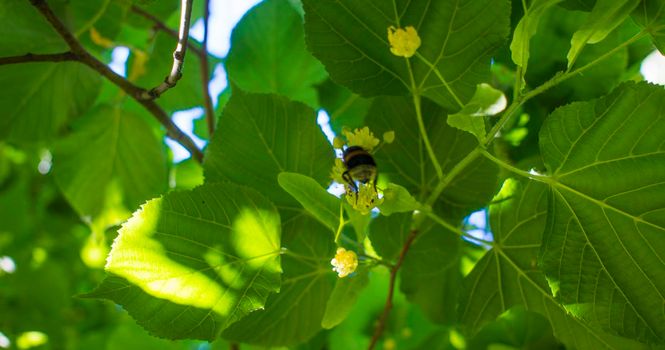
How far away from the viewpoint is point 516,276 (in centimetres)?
107

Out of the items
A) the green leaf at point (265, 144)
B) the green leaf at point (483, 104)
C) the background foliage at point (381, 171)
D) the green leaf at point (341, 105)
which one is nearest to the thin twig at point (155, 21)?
the background foliage at point (381, 171)

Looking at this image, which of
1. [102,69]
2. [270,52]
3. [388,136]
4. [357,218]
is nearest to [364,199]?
[357,218]

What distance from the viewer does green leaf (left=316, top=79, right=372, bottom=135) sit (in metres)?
1.49

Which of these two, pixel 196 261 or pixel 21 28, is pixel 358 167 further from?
pixel 21 28

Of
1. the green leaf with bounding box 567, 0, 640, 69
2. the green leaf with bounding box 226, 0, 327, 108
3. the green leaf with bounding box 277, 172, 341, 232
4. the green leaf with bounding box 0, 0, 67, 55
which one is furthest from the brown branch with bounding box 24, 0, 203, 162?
the green leaf with bounding box 567, 0, 640, 69

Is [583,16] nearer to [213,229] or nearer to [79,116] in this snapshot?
[213,229]

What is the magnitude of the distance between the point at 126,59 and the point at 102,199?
395 mm

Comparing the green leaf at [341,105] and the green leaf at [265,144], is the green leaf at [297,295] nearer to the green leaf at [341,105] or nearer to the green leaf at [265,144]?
the green leaf at [265,144]

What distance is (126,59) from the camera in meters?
1.68

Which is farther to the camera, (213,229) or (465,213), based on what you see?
(465,213)

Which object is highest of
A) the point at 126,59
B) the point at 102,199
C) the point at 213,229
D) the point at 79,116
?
the point at 126,59

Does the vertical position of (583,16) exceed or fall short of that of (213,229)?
it exceeds it

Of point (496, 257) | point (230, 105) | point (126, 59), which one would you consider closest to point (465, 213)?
point (496, 257)

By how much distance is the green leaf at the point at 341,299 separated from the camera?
36.0 inches
